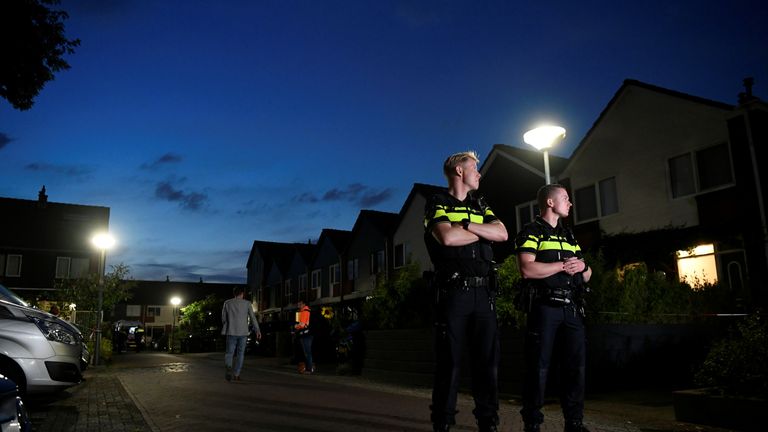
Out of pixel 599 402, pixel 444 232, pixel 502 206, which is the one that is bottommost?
pixel 599 402

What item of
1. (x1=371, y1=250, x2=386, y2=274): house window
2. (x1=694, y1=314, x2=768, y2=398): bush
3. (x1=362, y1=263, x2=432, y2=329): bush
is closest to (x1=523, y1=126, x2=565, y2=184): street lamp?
(x1=362, y1=263, x2=432, y2=329): bush

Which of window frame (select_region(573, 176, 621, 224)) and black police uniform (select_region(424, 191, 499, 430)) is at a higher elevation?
window frame (select_region(573, 176, 621, 224))

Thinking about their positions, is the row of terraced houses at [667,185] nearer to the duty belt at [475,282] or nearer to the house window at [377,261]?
the duty belt at [475,282]

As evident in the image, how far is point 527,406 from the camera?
15.6ft

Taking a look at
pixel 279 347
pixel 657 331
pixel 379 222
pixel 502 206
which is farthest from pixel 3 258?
pixel 657 331

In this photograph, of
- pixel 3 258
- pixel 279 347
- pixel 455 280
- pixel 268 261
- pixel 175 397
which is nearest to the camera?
pixel 455 280

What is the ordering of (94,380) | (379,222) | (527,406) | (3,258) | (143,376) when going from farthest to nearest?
(3,258) → (379,222) → (143,376) → (94,380) → (527,406)

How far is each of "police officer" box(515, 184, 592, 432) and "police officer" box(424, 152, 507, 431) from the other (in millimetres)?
680

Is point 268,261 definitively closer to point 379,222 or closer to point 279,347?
point 379,222

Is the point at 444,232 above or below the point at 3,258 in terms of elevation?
→ below

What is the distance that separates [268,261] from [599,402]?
52905 mm

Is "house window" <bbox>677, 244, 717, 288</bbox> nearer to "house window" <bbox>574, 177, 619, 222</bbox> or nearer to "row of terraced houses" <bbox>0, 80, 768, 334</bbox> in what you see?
"row of terraced houses" <bbox>0, 80, 768, 334</bbox>

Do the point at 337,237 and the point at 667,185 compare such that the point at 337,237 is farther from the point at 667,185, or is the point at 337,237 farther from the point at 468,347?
the point at 468,347

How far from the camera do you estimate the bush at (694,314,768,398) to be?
567 centimetres
